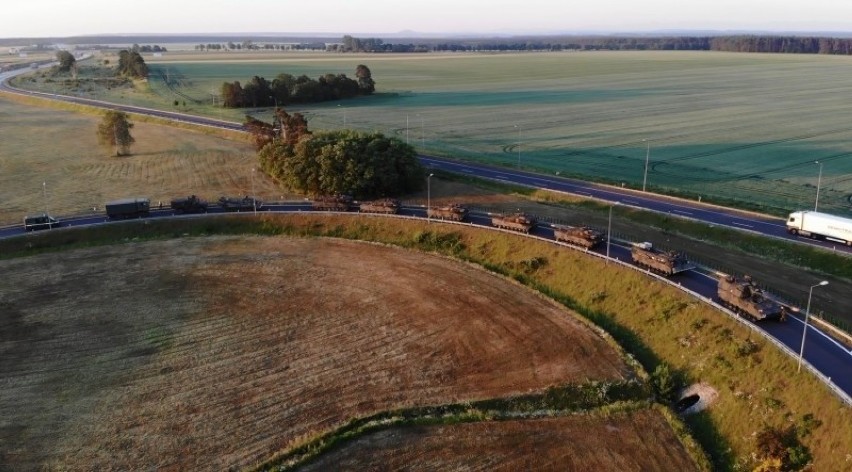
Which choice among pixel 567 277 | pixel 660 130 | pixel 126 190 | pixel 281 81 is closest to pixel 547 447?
pixel 567 277

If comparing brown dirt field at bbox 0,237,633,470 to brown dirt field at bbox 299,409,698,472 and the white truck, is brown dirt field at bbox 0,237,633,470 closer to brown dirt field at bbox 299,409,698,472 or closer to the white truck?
brown dirt field at bbox 299,409,698,472

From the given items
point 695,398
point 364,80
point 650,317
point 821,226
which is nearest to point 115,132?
point 364,80

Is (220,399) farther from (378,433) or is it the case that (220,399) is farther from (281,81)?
(281,81)

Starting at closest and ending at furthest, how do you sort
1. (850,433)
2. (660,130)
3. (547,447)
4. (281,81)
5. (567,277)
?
(850,433), (547,447), (567,277), (660,130), (281,81)

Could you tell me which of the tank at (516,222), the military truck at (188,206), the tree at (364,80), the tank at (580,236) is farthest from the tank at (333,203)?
the tree at (364,80)

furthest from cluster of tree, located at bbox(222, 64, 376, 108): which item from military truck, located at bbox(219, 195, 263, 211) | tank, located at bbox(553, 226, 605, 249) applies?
tank, located at bbox(553, 226, 605, 249)

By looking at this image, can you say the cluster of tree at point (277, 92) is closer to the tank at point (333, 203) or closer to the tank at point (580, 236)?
the tank at point (333, 203)
